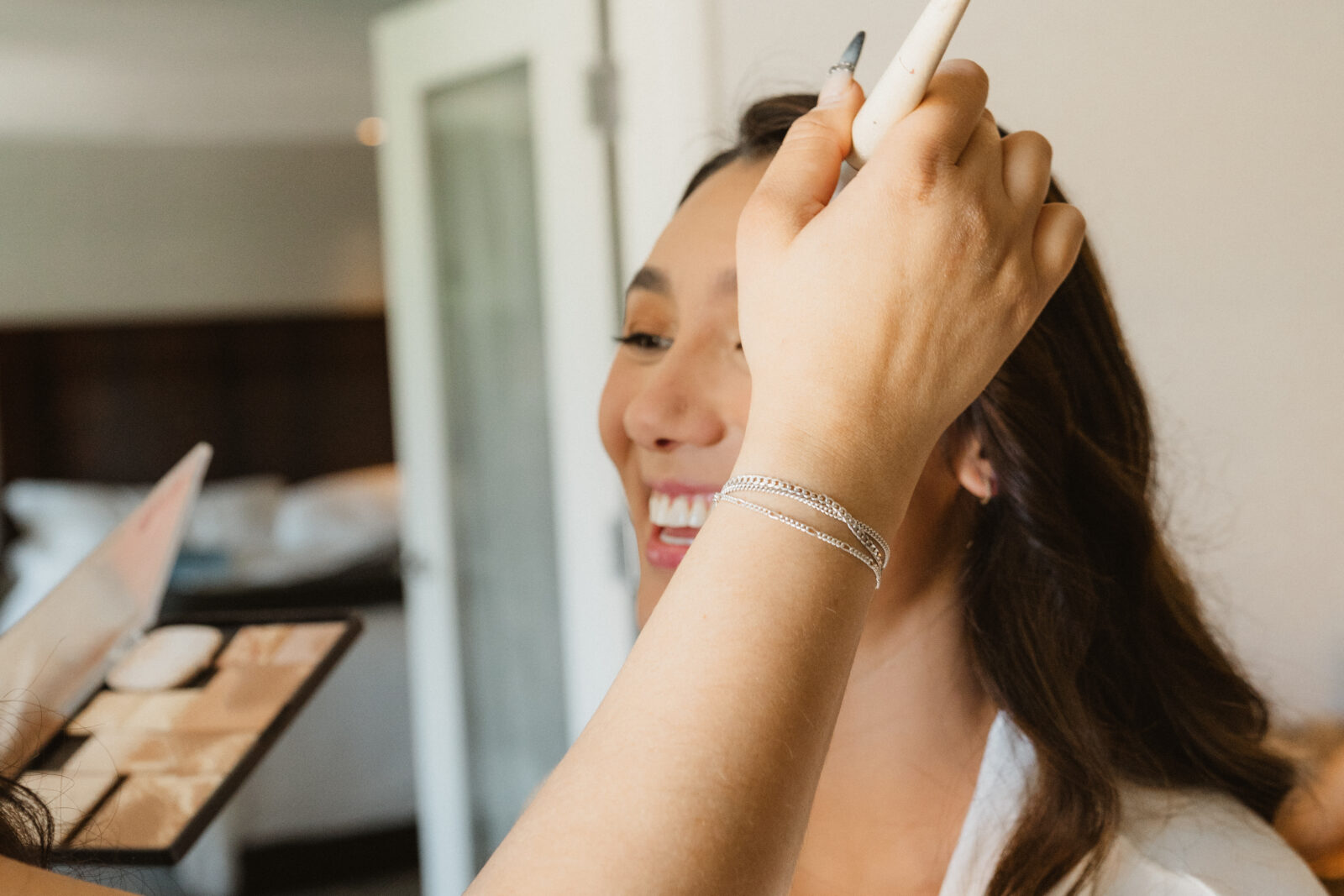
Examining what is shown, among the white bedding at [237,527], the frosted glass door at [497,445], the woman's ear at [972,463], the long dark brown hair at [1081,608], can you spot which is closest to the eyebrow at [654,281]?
the long dark brown hair at [1081,608]

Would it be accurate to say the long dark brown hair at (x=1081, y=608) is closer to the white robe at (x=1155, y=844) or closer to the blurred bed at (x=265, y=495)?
the white robe at (x=1155, y=844)

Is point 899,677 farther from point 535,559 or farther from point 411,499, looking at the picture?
point 411,499

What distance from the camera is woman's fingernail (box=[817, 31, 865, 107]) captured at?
413 millimetres

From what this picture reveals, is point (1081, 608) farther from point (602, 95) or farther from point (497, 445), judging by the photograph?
point (497, 445)

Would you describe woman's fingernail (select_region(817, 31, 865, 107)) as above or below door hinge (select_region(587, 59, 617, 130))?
below

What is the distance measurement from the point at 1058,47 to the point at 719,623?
967mm

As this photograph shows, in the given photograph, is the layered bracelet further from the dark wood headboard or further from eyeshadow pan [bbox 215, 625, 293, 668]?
the dark wood headboard

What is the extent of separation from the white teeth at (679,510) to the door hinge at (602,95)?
2.81ft

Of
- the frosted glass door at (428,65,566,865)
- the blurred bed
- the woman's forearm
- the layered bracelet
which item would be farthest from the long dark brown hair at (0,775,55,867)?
the blurred bed

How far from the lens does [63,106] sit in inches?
143

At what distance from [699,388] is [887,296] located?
1.34 ft

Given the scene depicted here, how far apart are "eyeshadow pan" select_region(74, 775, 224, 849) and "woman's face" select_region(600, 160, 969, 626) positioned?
15.1 inches

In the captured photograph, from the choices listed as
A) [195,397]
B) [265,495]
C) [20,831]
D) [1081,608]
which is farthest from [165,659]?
[195,397]

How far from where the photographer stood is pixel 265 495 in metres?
3.83
